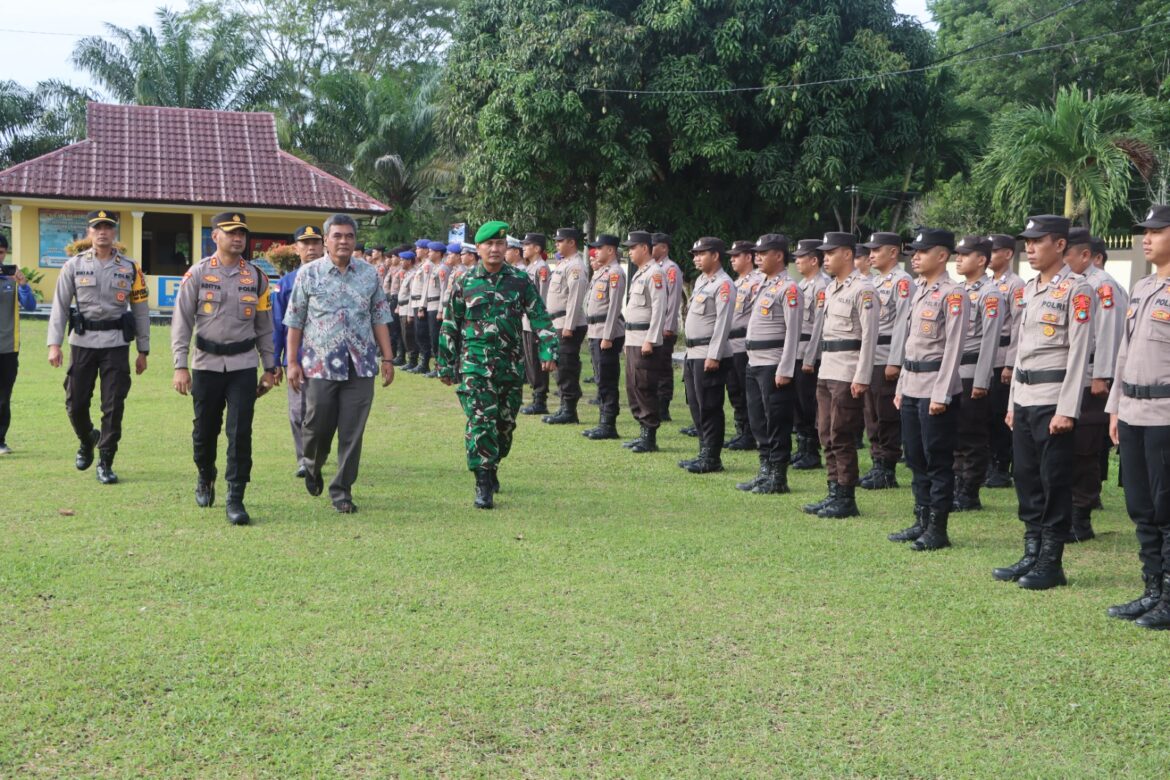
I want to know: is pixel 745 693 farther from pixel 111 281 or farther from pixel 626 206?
pixel 626 206

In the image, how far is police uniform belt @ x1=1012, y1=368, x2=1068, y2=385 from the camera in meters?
6.25

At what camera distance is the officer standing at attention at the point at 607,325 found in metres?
11.9

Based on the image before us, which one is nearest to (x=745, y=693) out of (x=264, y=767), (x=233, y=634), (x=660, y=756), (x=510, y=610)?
(x=660, y=756)

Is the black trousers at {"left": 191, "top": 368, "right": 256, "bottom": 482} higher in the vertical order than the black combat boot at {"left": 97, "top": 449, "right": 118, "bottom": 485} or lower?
higher

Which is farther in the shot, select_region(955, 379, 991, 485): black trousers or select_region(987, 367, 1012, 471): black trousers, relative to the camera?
select_region(987, 367, 1012, 471): black trousers

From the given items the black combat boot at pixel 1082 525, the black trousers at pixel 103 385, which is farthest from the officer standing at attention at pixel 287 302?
the black combat boot at pixel 1082 525

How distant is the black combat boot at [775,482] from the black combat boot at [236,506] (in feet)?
12.5

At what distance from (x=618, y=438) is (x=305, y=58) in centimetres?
3970

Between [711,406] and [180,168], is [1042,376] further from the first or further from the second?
[180,168]

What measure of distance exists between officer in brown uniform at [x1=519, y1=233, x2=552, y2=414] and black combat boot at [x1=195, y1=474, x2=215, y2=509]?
19.7 ft

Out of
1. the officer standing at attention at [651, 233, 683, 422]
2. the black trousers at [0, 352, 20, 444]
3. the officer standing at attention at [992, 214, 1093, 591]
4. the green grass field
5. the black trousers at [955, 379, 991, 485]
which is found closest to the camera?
the green grass field

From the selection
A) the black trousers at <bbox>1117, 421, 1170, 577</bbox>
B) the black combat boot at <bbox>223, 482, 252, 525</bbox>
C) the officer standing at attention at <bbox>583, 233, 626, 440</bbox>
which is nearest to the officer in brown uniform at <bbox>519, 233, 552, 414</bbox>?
the officer standing at attention at <bbox>583, 233, 626, 440</bbox>

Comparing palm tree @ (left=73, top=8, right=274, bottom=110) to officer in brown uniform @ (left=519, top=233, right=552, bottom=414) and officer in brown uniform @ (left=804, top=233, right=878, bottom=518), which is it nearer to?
officer in brown uniform @ (left=519, top=233, right=552, bottom=414)

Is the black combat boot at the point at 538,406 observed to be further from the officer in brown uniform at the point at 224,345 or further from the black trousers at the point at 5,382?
the officer in brown uniform at the point at 224,345
